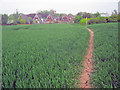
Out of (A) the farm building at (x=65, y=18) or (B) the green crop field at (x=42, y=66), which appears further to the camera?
(A) the farm building at (x=65, y=18)

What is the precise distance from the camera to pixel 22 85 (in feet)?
9.83

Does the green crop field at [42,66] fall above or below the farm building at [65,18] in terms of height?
below

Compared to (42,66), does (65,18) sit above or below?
above

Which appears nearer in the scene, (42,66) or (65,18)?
(42,66)

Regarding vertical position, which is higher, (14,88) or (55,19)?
(55,19)

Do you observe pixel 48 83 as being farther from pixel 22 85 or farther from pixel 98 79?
pixel 98 79

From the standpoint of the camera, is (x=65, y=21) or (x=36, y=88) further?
(x=65, y=21)

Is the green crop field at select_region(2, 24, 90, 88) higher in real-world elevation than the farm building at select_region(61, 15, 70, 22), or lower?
lower

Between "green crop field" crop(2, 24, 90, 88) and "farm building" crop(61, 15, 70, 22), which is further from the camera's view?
"farm building" crop(61, 15, 70, 22)

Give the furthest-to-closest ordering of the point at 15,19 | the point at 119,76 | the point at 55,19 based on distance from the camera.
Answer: the point at 55,19 → the point at 15,19 → the point at 119,76

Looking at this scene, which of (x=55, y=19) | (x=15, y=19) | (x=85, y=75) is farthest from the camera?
(x=55, y=19)

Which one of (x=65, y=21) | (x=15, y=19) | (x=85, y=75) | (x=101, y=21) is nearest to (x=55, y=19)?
(x=65, y=21)

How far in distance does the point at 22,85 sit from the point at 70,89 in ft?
4.03

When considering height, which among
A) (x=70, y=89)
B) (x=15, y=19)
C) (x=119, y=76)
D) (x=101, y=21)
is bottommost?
(x=70, y=89)
